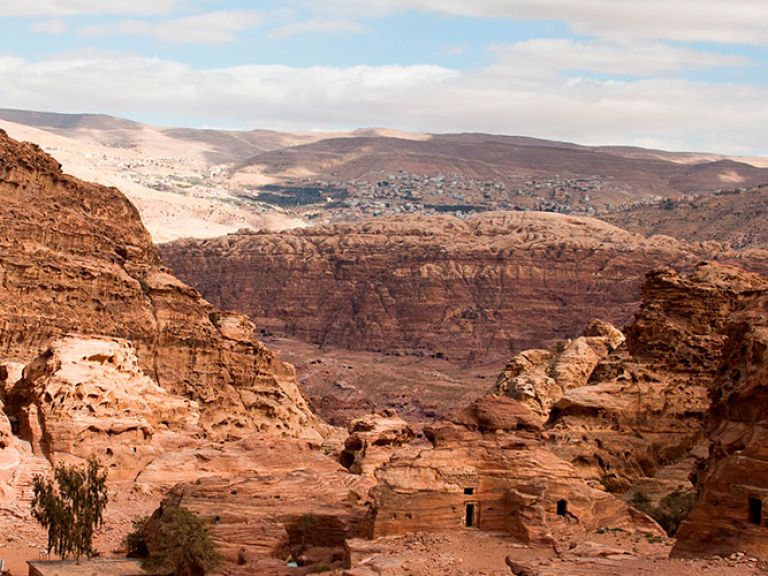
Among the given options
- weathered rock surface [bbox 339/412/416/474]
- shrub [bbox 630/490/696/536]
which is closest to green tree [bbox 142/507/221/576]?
weathered rock surface [bbox 339/412/416/474]

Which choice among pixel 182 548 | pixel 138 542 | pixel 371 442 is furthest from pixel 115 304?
pixel 182 548

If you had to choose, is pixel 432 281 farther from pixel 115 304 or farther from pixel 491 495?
pixel 491 495

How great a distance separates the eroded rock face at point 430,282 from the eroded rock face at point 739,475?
4028 inches

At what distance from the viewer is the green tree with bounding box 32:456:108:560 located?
47.3 metres

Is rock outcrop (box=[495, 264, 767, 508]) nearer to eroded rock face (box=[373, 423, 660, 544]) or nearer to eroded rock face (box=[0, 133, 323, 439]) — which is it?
eroded rock face (box=[373, 423, 660, 544])

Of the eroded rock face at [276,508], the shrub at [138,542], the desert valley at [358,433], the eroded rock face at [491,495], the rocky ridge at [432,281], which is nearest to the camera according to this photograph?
the desert valley at [358,433]

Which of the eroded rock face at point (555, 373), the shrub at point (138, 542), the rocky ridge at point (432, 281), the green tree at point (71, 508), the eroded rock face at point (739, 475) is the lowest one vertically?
the rocky ridge at point (432, 281)

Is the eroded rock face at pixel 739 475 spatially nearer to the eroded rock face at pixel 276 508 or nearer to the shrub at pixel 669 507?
the shrub at pixel 669 507


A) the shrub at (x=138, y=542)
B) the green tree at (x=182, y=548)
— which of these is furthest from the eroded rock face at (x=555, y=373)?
the green tree at (x=182, y=548)

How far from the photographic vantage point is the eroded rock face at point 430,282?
148 metres

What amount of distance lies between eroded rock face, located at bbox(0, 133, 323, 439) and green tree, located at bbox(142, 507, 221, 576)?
60.0 ft

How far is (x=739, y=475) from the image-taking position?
33.9 meters

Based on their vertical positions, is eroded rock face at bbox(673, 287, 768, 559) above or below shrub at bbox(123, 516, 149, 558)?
above

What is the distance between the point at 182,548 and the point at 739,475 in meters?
15.0
